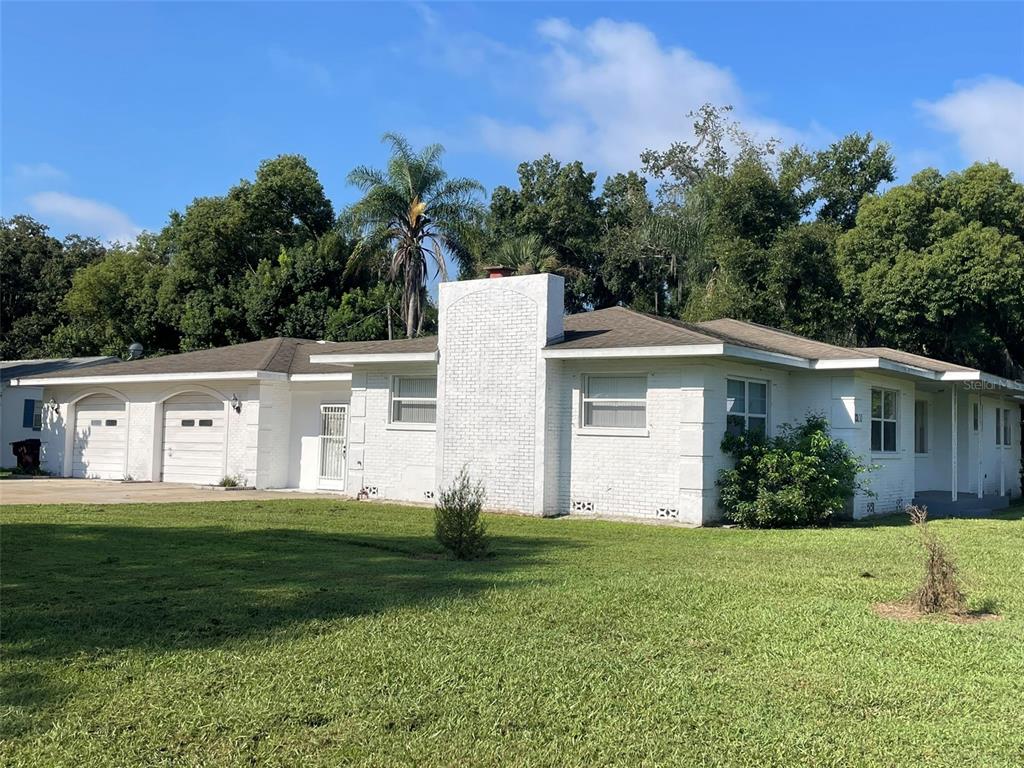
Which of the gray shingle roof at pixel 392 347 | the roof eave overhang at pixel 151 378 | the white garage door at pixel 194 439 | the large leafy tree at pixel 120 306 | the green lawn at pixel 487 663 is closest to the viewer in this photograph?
the green lawn at pixel 487 663

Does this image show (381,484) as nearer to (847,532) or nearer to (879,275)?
(847,532)

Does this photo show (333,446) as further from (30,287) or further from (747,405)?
(30,287)

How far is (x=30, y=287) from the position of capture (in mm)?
49062

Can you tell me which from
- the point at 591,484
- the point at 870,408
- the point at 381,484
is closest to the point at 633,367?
the point at 591,484

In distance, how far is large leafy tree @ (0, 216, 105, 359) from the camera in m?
48.2

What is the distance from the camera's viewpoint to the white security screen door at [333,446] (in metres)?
20.8

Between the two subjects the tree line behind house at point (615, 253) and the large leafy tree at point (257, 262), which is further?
the large leafy tree at point (257, 262)

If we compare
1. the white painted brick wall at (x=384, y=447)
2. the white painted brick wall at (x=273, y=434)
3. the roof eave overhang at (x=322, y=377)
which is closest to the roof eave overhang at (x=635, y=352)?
the white painted brick wall at (x=384, y=447)

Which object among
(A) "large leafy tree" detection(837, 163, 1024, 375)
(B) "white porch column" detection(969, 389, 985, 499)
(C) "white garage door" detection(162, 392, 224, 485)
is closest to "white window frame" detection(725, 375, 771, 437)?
(B) "white porch column" detection(969, 389, 985, 499)

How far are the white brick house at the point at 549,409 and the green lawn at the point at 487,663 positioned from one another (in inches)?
211

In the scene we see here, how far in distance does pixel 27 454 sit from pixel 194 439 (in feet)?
21.6

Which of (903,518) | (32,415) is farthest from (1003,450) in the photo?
(32,415)

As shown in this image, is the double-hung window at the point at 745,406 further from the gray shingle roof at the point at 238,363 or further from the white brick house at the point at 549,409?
the gray shingle roof at the point at 238,363

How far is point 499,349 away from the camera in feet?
55.9
